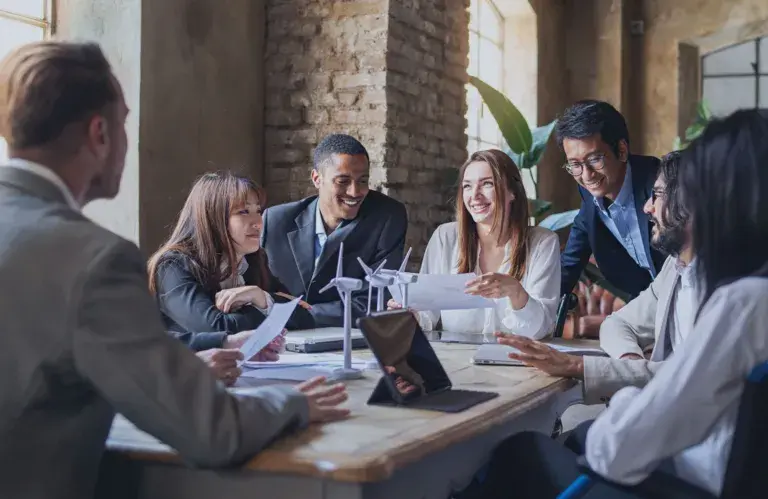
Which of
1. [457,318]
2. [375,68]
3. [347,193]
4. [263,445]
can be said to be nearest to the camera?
[263,445]

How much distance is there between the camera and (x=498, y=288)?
2932mm

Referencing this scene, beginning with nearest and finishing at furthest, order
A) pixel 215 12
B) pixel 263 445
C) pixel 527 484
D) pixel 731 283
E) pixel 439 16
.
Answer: pixel 263 445 < pixel 731 283 < pixel 527 484 < pixel 215 12 < pixel 439 16

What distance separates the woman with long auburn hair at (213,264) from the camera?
9.15ft

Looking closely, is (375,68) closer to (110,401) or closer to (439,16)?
(439,16)

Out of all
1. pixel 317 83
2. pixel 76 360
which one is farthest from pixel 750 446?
pixel 317 83

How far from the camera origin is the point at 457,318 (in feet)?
11.2

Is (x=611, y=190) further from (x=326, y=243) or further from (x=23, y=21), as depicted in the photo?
(x=23, y=21)

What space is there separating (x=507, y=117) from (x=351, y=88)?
45.1 inches

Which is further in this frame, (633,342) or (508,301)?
(508,301)

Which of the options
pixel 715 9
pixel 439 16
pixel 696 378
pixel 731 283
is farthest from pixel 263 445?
pixel 715 9

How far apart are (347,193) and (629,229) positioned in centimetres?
115

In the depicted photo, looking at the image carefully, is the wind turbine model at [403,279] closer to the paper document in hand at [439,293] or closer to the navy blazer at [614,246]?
the paper document in hand at [439,293]

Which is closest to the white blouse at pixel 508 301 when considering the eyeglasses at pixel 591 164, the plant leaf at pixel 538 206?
the eyeglasses at pixel 591 164

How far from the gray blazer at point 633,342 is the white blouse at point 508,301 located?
34 cm
